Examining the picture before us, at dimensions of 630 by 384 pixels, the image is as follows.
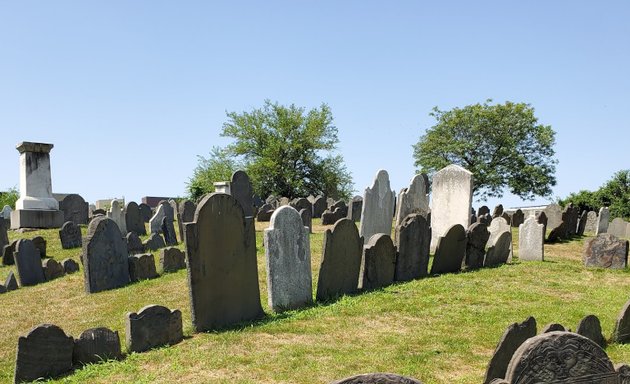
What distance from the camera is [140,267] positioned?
12938 millimetres

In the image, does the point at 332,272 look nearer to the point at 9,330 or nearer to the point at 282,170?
the point at 9,330

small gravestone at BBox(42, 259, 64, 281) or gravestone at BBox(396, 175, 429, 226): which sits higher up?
gravestone at BBox(396, 175, 429, 226)

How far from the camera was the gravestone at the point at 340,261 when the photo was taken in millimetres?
10062

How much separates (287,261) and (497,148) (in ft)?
131

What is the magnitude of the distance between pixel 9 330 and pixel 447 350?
734 cm

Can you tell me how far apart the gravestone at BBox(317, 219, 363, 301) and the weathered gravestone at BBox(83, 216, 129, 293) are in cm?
487

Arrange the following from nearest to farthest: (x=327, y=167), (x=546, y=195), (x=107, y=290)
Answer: (x=107, y=290)
(x=546, y=195)
(x=327, y=167)

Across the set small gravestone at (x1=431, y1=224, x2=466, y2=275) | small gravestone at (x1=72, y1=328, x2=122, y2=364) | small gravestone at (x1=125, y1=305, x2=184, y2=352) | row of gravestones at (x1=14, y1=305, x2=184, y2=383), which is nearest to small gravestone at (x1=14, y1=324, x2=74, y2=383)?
row of gravestones at (x1=14, y1=305, x2=184, y2=383)

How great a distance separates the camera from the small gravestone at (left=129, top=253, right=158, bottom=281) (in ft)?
42.3

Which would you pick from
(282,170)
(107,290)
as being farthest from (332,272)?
(282,170)

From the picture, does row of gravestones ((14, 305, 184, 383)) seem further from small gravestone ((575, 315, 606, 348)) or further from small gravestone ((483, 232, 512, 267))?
small gravestone ((483, 232, 512, 267))

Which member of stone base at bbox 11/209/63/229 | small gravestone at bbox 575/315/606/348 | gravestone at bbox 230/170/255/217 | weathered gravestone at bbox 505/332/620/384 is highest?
gravestone at bbox 230/170/255/217

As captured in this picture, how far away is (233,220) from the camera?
29.2 ft

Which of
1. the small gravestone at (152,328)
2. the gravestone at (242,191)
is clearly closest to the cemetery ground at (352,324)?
the small gravestone at (152,328)
